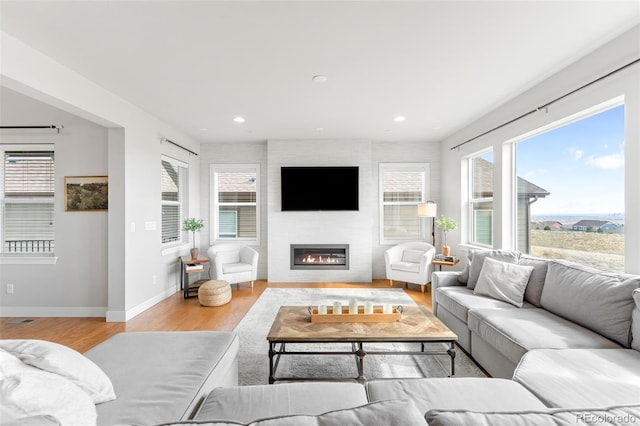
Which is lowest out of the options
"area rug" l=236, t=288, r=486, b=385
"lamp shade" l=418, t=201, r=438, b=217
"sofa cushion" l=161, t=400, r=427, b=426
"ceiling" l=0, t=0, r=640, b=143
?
"area rug" l=236, t=288, r=486, b=385

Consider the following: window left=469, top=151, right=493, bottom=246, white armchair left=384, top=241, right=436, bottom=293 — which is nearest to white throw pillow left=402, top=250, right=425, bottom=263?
white armchair left=384, top=241, right=436, bottom=293

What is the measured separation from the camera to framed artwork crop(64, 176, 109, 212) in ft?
12.6

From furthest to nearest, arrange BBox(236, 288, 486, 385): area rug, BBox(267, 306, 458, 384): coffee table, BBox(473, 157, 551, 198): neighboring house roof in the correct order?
BBox(473, 157, 551, 198): neighboring house roof → BBox(236, 288, 486, 385): area rug → BBox(267, 306, 458, 384): coffee table

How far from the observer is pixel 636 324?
5.93 feet

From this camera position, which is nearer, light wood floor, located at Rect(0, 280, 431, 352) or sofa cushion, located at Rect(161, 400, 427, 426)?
sofa cushion, located at Rect(161, 400, 427, 426)

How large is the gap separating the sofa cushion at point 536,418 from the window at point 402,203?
17.1 feet

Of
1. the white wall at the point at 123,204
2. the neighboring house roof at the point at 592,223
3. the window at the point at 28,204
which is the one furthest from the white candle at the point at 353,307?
the window at the point at 28,204

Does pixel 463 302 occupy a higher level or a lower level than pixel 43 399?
lower

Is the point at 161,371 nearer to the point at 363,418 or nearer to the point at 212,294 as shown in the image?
the point at 363,418

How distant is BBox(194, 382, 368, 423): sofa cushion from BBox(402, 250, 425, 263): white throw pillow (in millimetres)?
4227

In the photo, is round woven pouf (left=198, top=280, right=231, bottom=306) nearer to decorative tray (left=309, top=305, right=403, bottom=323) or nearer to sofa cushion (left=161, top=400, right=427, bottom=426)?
decorative tray (left=309, top=305, right=403, bottom=323)

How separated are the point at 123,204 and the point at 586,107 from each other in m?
4.92

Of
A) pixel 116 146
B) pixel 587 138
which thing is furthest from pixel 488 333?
pixel 116 146

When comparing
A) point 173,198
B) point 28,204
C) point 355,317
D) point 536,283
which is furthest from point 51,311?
Result: point 536,283
